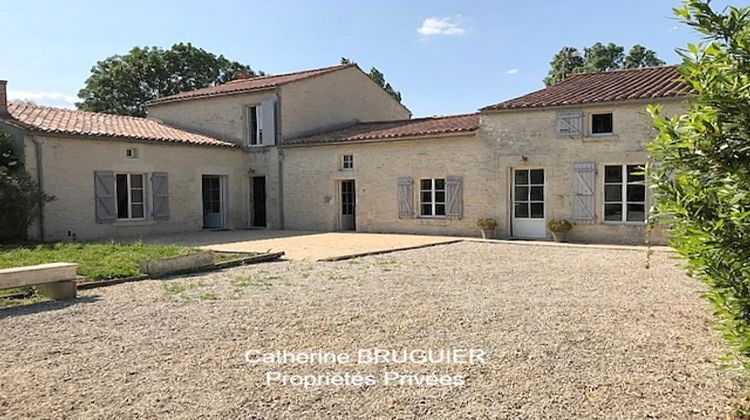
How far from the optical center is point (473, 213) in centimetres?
1464

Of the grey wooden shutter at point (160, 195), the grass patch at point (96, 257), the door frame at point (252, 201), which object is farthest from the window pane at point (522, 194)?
the grey wooden shutter at point (160, 195)

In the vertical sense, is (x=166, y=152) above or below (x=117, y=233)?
above

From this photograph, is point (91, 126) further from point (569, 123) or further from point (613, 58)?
point (613, 58)

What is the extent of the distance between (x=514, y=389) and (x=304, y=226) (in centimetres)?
1444

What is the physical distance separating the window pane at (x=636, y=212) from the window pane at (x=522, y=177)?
97.2 inches

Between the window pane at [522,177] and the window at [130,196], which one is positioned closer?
the window pane at [522,177]

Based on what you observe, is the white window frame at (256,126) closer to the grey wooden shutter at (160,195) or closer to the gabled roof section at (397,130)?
the gabled roof section at (397,130)

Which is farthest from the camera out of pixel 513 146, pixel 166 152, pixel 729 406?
pixel 166 152

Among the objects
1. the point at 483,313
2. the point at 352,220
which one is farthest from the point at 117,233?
the point at 483,313

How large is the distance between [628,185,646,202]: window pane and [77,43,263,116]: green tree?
26.4 metres

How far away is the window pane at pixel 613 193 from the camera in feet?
42.1

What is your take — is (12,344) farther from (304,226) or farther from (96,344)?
(304,226)

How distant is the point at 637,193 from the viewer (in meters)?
12.6

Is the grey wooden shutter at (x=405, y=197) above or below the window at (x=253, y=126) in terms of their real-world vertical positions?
below
